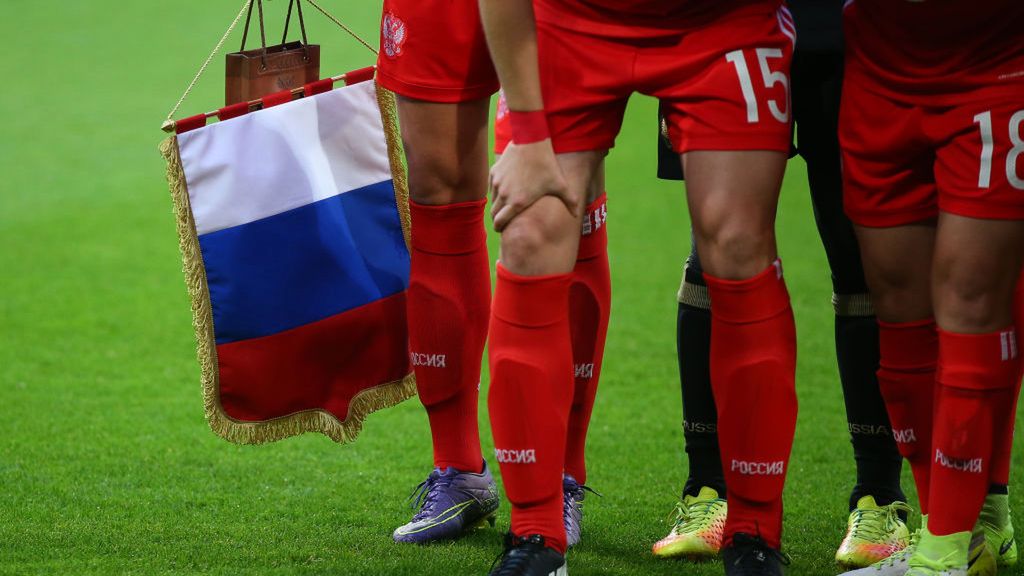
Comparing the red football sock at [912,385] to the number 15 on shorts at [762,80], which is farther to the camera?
the red football sock at [912,385]

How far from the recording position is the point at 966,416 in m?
1.93

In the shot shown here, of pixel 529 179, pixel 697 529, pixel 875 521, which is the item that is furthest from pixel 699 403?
pixel 529 179

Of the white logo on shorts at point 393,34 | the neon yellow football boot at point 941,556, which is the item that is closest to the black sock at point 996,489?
the neon yellow football boot at point 941,556

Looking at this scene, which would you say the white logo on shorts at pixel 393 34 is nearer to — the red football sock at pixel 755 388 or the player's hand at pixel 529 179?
the player's hand at pixel 529 179

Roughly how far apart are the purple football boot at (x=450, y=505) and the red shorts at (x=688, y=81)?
2.51 feet

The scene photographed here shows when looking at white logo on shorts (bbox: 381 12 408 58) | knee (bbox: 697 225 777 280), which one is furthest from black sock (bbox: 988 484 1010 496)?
white logo on shorts (bbox: 381 12 408 58)

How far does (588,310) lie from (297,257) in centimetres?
53

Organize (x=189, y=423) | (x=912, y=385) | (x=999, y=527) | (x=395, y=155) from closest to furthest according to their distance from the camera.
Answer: (x=912, y=385) < (x=999, y=527) < (x=395, y=155) < (x=189, y=423)

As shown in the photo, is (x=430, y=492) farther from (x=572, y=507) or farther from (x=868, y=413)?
(x=868, y=413)

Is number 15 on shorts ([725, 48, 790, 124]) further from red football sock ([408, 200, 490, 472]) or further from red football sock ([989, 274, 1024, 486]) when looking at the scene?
red football sock ([408, 200, 490, 472])

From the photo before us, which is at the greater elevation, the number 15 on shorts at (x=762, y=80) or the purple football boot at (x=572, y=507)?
the number 15 on shorts at (x=762, y=80)

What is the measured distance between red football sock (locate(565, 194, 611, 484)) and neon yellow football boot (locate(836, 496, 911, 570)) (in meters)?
0.48

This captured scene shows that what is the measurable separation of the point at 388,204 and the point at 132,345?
6.26ft

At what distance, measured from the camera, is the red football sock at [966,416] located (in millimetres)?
1926
